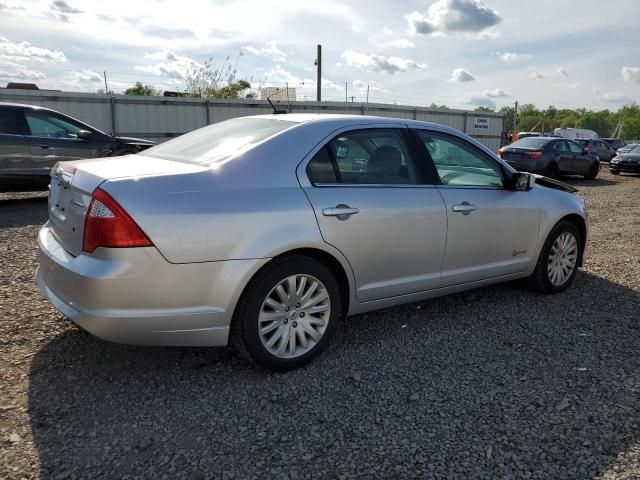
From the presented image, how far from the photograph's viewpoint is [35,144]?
898 centimetres

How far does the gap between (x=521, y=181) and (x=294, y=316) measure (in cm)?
232

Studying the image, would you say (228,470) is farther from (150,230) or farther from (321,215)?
(321,215)

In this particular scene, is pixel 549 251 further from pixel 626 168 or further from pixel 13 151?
pixel 626 168

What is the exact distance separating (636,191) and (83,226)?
15.7 metres

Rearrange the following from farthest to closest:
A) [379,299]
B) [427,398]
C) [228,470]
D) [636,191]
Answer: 1. [636,191]
2. [379,299]
3. [427,398]
4. [228,470]

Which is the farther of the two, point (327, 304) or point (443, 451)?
point (327, 304)

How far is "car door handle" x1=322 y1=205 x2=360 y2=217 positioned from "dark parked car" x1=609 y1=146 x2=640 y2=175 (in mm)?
20355

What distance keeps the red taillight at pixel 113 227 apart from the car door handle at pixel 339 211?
3.51 feet

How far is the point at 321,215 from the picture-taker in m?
3.31

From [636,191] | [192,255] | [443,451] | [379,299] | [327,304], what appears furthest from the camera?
[636,191]

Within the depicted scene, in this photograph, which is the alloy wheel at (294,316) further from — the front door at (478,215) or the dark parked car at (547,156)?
the dark parked car at (547,156)

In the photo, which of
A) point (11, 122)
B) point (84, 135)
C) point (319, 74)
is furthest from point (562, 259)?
point (319, 74)

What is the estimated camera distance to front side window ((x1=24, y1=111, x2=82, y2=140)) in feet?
29.7

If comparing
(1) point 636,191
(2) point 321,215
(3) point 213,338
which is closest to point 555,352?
(2) point 321,215
